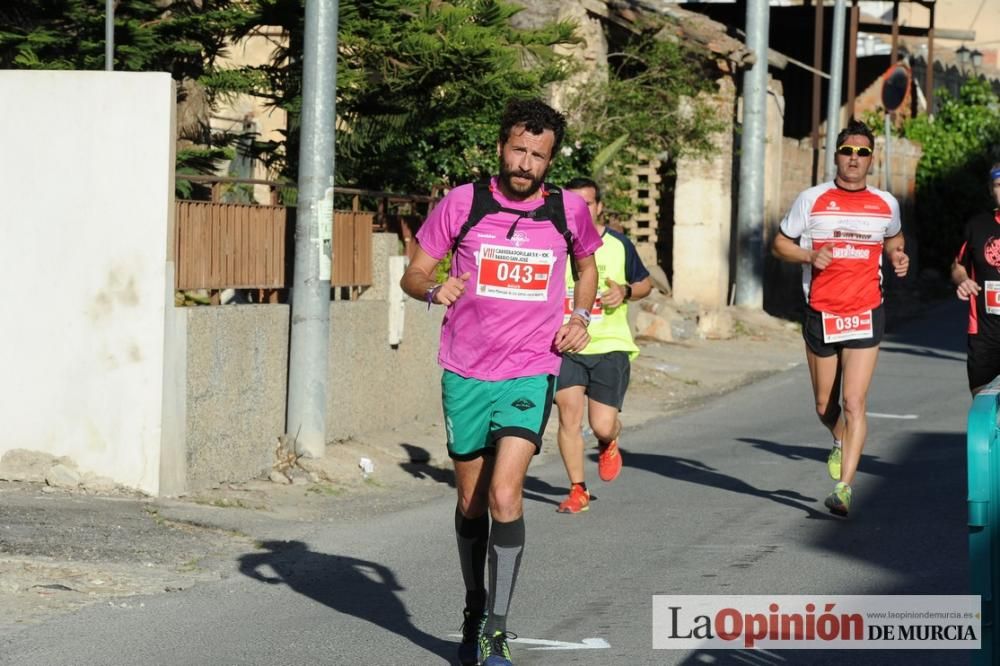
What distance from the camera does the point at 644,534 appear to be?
934 centimetres

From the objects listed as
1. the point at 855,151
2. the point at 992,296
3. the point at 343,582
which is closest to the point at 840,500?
the point at 992,296

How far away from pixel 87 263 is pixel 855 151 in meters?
4.49

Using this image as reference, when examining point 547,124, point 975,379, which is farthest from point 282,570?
point 975,379

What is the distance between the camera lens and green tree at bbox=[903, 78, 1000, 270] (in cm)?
Result: 3772

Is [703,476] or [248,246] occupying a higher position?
[248,246]

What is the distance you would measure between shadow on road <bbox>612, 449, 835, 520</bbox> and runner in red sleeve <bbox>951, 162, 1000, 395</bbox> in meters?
1.30

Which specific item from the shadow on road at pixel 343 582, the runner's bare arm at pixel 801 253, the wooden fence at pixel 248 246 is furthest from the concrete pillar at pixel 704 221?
the shadow on road at pixel 343 582

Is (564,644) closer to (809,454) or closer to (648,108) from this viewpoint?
(809,454)

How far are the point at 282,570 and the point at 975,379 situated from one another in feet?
14.8

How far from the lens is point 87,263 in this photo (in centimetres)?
973

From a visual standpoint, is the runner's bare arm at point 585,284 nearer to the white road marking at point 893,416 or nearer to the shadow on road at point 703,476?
the shadow on road at point 703,476

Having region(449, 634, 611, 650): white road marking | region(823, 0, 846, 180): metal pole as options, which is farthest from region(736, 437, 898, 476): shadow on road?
region(823, 0, 846, 180): metal pole

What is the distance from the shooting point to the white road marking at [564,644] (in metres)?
6.58

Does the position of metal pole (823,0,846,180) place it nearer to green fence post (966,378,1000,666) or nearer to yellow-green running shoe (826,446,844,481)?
yellow-green running shoe (826,446,844,481)
